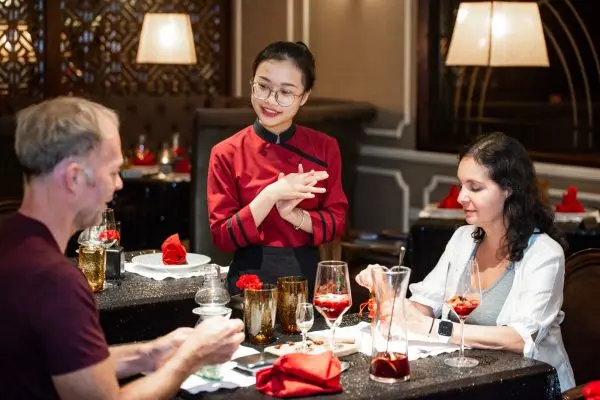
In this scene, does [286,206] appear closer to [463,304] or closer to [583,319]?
[463,304]

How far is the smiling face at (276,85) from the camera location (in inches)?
124

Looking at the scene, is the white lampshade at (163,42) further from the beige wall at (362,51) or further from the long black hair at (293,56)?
the long black hair at (293,56)

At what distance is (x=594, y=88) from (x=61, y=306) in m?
4.48

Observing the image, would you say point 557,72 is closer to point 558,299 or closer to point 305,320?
point 558,299

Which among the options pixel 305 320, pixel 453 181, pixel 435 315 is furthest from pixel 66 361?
pixel 453 181

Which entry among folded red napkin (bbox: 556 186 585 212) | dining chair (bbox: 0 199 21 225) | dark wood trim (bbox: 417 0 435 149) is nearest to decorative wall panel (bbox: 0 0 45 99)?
dark wood trim (bbox: 417 0 435 149)

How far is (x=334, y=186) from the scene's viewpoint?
329 cm

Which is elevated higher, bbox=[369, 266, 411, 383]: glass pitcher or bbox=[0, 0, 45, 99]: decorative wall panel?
bbox=[0, 0, 45, 99]: decorative wall panel

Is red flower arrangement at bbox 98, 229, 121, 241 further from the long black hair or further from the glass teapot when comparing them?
the glass teapot

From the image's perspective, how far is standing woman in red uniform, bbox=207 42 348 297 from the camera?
10.3ft

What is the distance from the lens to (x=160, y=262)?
3.49m

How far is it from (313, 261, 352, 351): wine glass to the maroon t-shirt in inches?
30.0

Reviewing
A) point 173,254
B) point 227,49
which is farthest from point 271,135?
point 227,49

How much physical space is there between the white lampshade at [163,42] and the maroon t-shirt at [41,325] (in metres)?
5.65
